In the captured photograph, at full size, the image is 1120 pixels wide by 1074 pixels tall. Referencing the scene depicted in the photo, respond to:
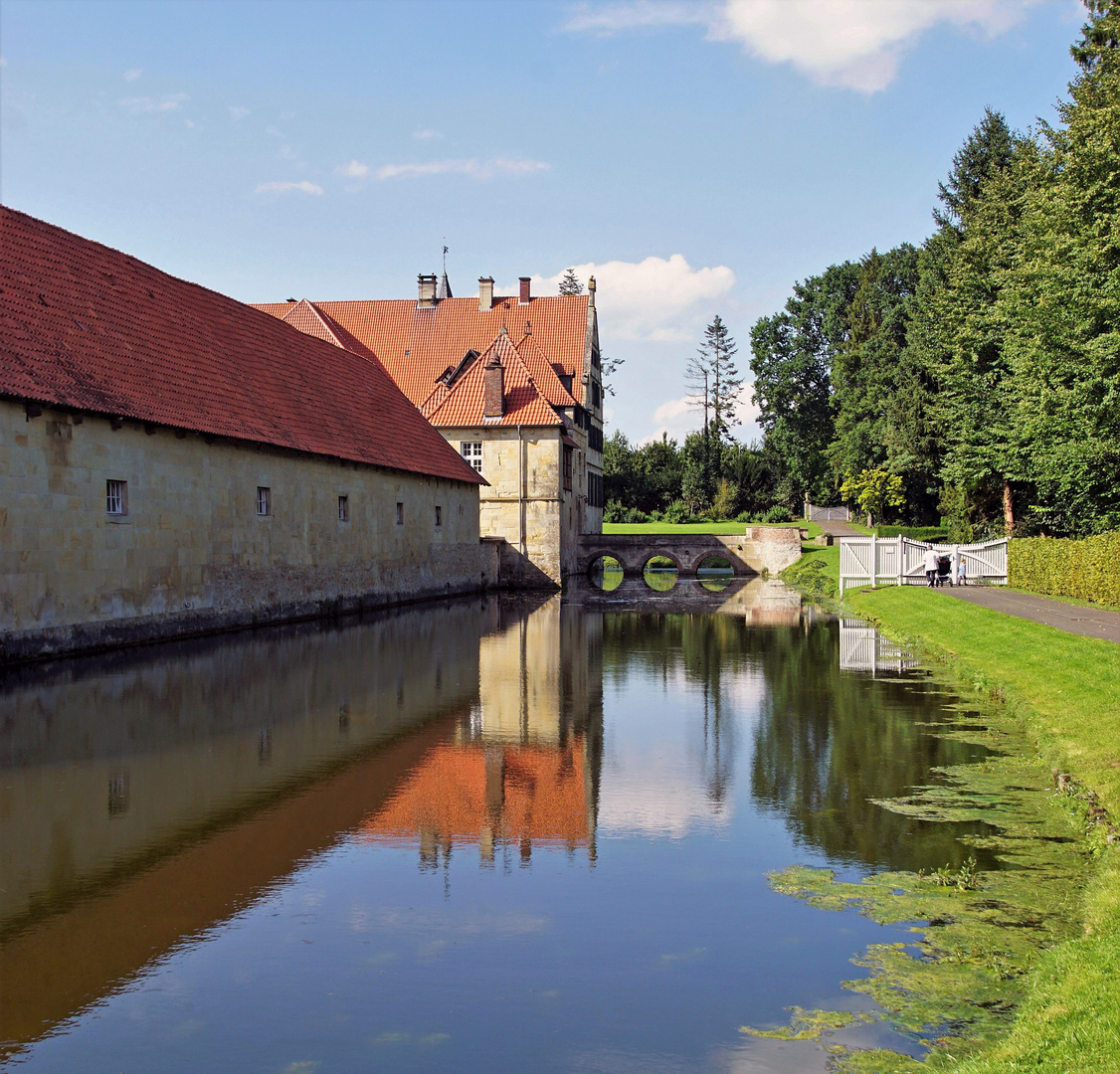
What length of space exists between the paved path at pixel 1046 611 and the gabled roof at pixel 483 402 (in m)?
19.0

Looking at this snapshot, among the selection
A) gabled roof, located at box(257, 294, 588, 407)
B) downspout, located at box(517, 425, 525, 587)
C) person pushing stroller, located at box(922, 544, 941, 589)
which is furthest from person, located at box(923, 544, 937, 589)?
gabled roof, located at box(257, 294, 588, 407)

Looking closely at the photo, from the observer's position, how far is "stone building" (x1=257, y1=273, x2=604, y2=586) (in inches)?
1756

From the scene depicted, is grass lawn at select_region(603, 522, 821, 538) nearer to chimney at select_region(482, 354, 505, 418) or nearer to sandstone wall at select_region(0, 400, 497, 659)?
chimney at select_region(482, 354, 505, 418)

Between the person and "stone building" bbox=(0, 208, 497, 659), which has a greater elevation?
"stone building" bbox=(0, 208, 497, 659)

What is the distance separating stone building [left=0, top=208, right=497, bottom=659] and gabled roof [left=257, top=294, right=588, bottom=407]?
20.7 meters

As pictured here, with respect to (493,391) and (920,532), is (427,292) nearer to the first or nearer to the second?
(493,391)

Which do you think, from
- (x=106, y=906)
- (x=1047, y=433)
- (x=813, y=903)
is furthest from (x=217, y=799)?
(x=1047, y=433)

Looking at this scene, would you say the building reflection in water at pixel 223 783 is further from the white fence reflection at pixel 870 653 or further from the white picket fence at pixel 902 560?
the white picket fence at pixel 902 560

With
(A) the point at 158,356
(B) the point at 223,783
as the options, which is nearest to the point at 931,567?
(A) the point at 158,356

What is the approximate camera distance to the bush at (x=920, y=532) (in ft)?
178

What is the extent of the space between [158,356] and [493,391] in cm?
2276

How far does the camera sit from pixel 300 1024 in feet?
17.0

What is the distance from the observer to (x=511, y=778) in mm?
10211

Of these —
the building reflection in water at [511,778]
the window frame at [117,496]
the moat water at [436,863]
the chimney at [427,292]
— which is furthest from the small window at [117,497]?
the chimney at [427,292]
